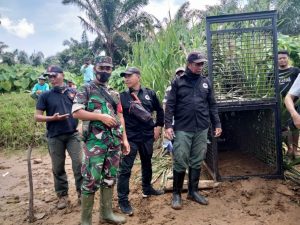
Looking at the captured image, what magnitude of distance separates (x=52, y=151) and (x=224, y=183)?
2.28 metres

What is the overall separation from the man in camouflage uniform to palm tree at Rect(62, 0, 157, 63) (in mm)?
16118

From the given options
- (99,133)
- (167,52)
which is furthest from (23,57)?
(99,133)

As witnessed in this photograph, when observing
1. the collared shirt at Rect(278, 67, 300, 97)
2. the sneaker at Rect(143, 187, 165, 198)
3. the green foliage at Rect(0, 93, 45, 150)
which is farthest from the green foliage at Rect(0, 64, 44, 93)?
the collared shirt at Rect(278, 67, 300, 97)

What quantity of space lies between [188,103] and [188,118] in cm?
17

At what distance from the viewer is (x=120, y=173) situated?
3.82 m

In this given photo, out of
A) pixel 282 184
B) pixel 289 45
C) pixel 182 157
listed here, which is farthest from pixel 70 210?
pixel 289 45

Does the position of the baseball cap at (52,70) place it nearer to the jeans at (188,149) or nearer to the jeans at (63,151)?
the jeans at (63,151)

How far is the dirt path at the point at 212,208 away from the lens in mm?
3525

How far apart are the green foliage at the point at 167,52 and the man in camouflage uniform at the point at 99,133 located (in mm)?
1868

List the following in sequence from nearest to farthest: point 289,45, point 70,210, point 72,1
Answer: point 70,210
point 289,45
point 72,1

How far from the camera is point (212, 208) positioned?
377 cm

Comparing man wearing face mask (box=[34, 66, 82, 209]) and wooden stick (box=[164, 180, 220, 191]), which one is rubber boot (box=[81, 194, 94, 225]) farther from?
wooden stick (box=[164, 180, 220, 191])

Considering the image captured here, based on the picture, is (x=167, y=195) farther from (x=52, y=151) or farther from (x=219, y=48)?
(x=219, y=48)

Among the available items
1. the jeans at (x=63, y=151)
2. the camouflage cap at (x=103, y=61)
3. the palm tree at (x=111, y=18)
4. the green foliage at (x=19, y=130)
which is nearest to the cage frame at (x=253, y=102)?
the camouflage cap at (x=103, y=61)
